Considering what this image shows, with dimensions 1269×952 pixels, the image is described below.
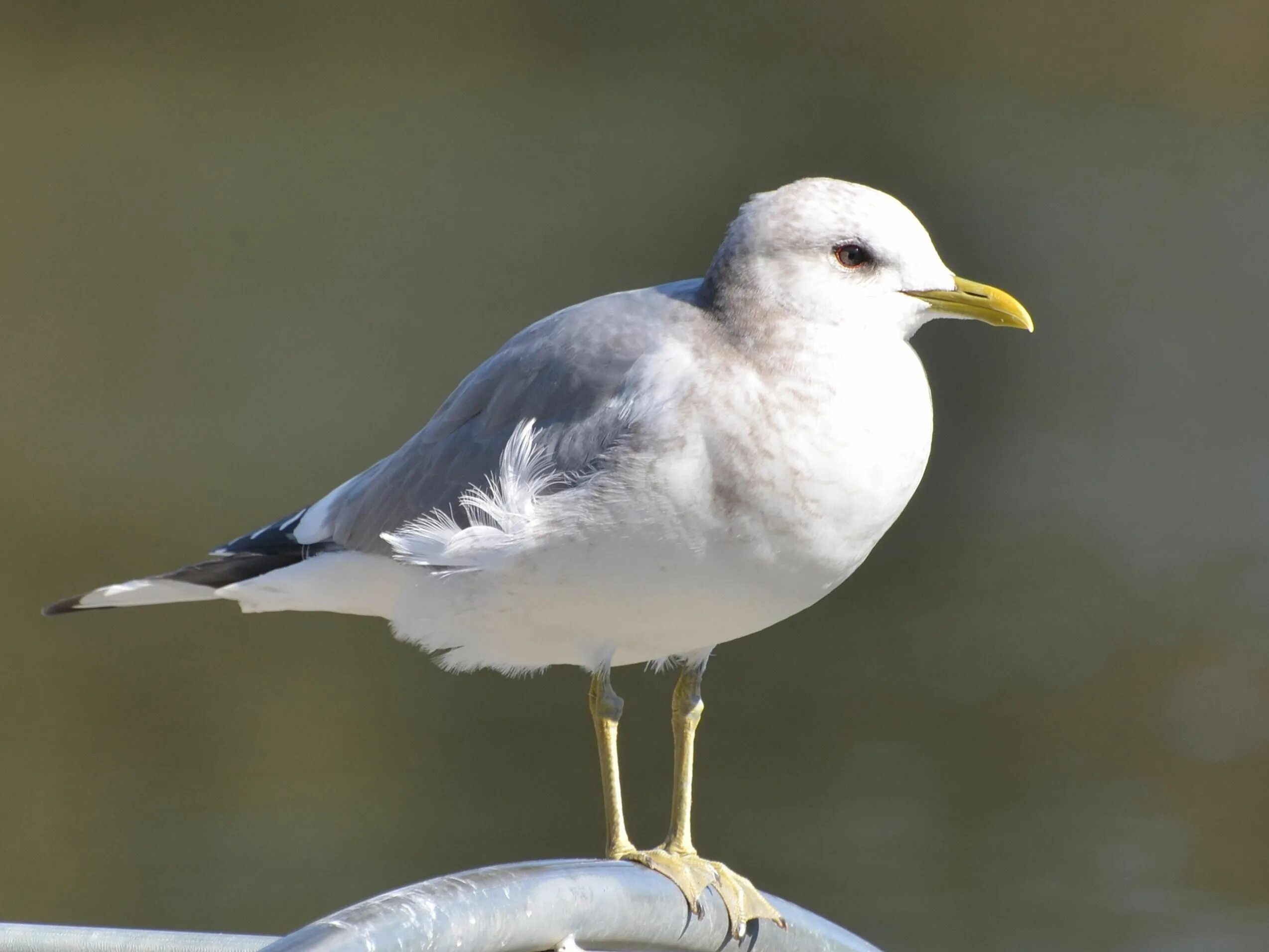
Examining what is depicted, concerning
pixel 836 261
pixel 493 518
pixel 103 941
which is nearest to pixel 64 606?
pixel 493 518

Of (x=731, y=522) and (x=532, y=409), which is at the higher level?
(x=532, y=409)

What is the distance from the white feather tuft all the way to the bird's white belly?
0.02 meters

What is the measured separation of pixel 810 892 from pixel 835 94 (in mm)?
2007

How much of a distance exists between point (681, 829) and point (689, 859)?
0.34 ft

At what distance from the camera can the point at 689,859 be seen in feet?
5.93

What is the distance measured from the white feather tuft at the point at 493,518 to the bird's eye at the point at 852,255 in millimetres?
344

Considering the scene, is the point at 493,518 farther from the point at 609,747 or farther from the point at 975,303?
the point at 975,303

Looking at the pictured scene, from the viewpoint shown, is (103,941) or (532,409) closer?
(103,941)

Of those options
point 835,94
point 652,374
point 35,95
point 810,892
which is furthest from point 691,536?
point 35,95

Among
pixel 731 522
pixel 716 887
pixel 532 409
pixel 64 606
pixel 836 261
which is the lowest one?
pixel 716 887

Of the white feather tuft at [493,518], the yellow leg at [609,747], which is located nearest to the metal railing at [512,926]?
the yellow leg at [609,747]

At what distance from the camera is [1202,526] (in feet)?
15.9

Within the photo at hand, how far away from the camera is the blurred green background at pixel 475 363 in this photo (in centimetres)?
472

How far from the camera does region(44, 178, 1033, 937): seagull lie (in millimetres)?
1703
